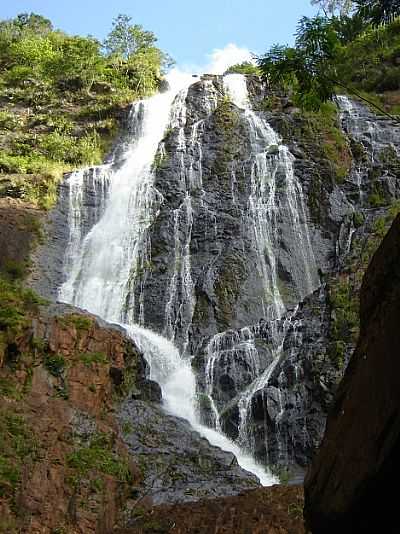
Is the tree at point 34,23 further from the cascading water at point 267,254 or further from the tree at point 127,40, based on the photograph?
the cascading water at point 267,254

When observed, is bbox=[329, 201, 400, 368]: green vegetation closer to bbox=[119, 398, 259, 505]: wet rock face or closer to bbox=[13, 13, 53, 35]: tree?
bbox=[119, 398, 259, 505]: wet rock face

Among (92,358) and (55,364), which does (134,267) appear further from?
(55,364)

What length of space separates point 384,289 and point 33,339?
8.11 metres

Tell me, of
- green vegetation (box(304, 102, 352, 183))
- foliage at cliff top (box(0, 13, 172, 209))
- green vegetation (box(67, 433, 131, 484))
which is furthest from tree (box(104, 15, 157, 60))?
green vegetation (box(67, 433, 131, 484))

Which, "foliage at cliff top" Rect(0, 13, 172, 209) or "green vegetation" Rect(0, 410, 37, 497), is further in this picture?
"foliage at cliff top" Rect(0, 13, 172, 209)

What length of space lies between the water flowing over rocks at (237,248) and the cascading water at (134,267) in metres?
0.06

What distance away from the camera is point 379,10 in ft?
17.9

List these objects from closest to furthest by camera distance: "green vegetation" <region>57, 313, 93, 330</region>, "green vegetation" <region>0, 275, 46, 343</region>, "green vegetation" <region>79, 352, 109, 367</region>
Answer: "green vegetation" <region>0, 275, 46, 343</region> < "green vegetation" <region>79, 352, 109, 367</region> < "green vegetation" <region>57, 313, 93, 330</region>

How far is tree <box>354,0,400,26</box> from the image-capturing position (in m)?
5.44

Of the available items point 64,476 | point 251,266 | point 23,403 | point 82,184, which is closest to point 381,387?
point 64,476

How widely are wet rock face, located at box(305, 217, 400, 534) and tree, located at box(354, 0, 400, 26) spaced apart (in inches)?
Result: 91.2

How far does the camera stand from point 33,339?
36.2ft

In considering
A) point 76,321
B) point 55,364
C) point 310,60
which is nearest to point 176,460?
point 55,364

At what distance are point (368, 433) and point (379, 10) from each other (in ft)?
12.5
